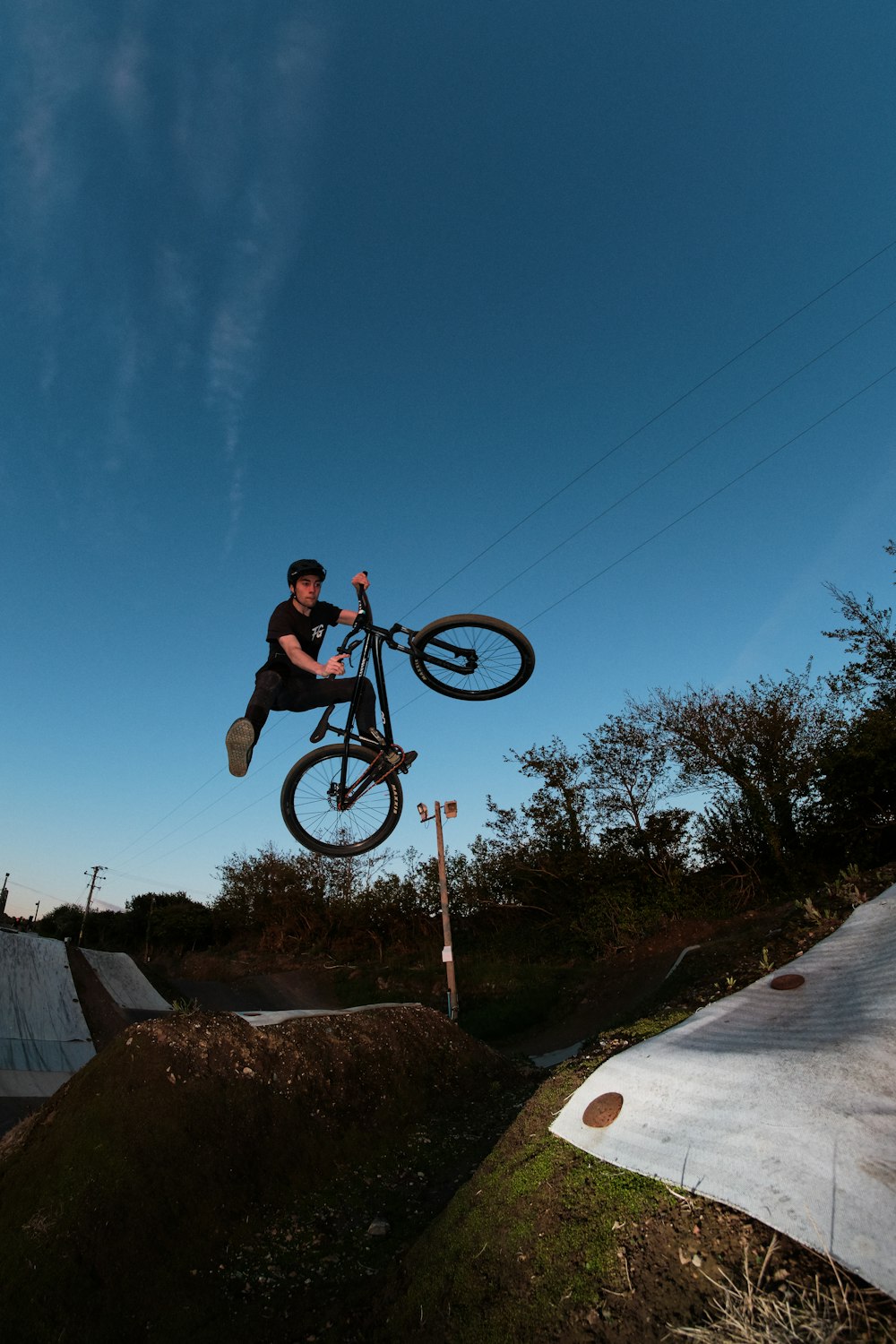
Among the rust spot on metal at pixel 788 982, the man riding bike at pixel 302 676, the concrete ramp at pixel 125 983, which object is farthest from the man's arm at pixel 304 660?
the concrete ramp at pixel 125 983

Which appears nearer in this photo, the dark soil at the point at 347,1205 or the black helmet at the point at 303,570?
the dark soil at the point at 347,1205

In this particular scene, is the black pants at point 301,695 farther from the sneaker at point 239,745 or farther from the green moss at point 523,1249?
the green moss at point 523,1249

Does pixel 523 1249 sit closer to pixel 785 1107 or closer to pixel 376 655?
pixel 785 1107

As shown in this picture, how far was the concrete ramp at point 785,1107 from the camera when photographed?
3361mm

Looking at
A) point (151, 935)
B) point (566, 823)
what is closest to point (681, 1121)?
point (566, 823)

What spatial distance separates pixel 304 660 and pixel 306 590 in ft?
2.48

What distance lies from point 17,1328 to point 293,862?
121ft

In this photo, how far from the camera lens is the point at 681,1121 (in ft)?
14.8

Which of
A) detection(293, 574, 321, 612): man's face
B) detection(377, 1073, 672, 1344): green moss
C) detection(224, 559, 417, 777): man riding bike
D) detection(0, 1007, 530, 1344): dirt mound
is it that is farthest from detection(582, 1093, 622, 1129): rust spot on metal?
detection(293, 574, 321, 612): man's face

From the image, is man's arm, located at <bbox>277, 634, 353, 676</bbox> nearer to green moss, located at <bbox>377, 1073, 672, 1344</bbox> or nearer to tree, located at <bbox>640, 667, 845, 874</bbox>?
green moss, located at <bbox>377, 1073, 672, 1344</bbox>

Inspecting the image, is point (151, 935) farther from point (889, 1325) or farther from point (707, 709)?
point (889, 1325)

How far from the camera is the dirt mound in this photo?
6.75 metres

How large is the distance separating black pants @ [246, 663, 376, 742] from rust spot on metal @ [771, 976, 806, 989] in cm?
497

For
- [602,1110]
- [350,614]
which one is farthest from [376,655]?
[602,1110]
